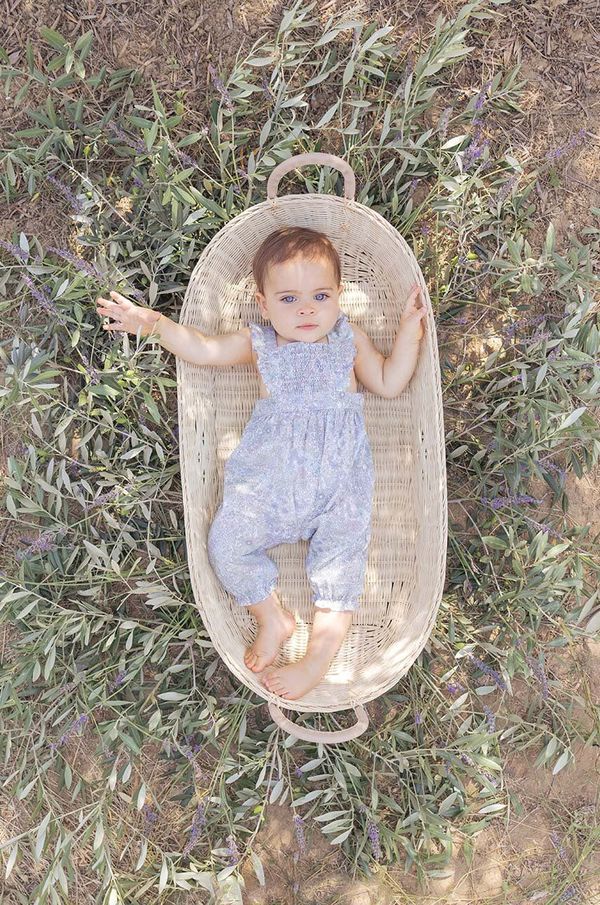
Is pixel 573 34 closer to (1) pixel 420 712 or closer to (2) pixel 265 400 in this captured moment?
(2) pixel 265 400

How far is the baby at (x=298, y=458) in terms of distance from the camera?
262 centimetres

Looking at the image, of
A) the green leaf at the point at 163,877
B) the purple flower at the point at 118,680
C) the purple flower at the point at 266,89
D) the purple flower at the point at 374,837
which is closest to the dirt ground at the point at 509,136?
the purple flower at the point at 266,89

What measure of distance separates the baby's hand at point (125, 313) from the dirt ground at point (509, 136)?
52cm

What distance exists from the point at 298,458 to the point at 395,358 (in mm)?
493

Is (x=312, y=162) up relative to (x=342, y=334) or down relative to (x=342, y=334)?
up

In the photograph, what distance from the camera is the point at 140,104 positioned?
2834mm

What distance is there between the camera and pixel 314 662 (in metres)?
2.61

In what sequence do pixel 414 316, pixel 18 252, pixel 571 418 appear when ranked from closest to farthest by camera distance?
pixel 571 418 < pixel 18 252 < pixel 414 316

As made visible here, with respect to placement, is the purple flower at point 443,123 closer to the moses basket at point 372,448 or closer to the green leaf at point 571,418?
the moses basket at point 372,448

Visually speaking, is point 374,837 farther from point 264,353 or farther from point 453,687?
point 264,353

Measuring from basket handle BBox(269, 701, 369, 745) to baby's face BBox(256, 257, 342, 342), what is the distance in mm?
1261

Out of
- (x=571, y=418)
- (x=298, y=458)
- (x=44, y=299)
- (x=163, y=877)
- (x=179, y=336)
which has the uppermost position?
(x=44, y=299)

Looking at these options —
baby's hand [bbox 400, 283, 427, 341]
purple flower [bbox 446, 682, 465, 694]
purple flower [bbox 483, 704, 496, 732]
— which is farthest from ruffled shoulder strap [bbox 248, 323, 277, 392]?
purple flower [bbox 483, 704, 496, 732]

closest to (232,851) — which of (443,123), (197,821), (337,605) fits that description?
(197,821)
